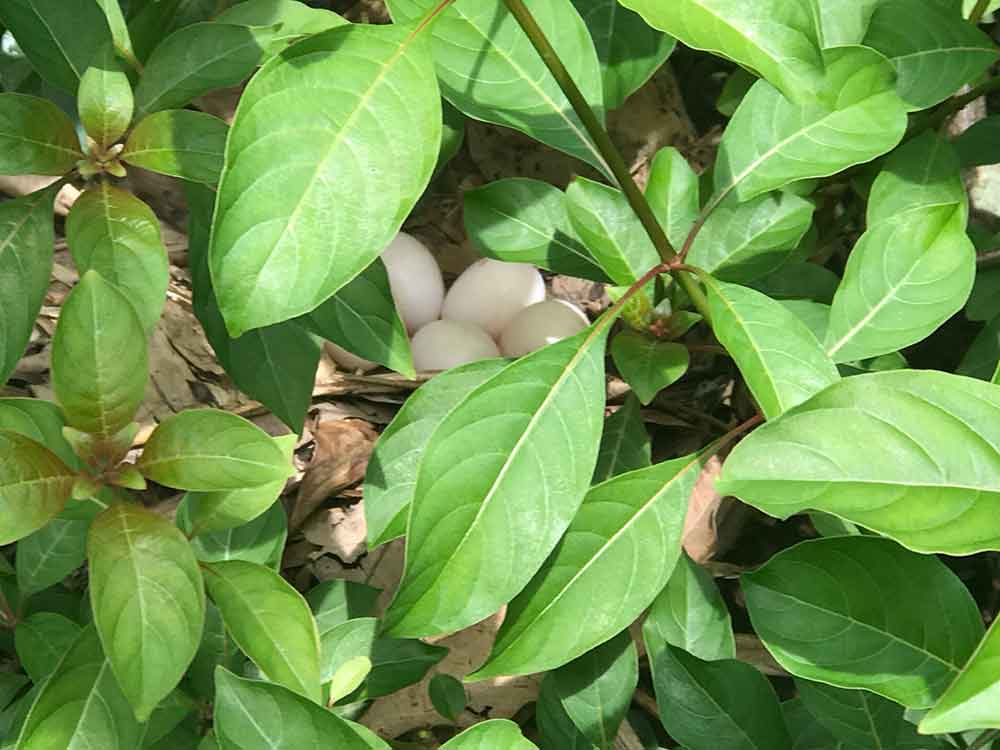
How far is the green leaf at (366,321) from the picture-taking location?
0.89 meters

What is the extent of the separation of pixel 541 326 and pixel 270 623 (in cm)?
67

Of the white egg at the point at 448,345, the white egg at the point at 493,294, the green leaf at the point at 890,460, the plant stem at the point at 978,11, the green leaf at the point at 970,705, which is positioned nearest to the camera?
the green leaf at the point at 970,705

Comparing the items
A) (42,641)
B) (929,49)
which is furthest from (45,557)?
(929,49)

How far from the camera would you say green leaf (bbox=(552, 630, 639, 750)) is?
914mm

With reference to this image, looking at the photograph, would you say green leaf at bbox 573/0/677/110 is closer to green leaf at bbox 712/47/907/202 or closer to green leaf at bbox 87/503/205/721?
green leaf at bbox 712/47/907/202

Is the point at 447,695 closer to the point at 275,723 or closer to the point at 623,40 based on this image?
the point at 275,723

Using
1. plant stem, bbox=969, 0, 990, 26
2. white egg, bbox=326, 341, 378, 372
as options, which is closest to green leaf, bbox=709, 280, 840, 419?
plant stem, bbox=969, 0, 990, 26

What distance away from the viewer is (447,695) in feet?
3.32

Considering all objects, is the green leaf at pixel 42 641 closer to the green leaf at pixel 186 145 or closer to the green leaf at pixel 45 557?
the green leaf at pixel 45 557

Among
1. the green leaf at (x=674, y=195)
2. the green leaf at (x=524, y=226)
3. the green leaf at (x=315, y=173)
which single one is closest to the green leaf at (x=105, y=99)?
the green leaf at (x=315, y=173)

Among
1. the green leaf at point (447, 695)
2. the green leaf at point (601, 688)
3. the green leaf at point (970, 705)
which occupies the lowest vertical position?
the green leaf at point (447, 695)

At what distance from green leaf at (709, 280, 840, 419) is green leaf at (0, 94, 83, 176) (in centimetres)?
51

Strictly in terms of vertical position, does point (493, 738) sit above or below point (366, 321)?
below

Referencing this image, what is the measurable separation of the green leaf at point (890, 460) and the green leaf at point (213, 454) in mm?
305
